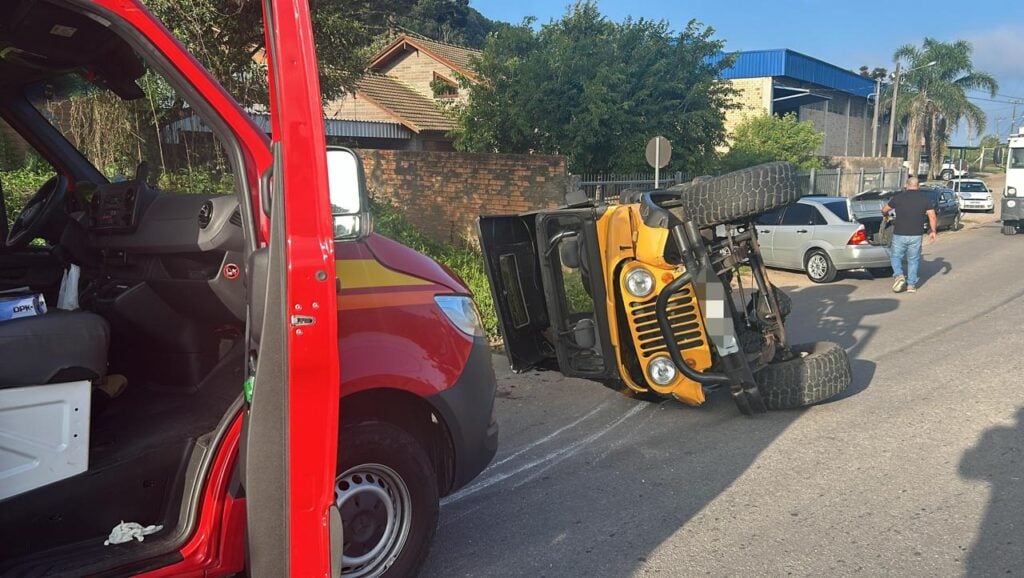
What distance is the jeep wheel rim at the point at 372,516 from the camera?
3.07 m

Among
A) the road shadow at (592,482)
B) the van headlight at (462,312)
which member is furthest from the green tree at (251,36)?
the van headlight at (462,312)

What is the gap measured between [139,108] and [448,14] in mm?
54807

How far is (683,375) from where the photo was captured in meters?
5.64

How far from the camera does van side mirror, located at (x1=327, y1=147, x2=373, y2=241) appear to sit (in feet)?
8.25

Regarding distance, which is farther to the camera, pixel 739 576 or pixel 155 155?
pixel 155 155

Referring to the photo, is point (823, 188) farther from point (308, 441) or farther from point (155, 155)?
point (308, 441)

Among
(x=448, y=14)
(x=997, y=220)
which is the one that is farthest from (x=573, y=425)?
(x=448, y=14)

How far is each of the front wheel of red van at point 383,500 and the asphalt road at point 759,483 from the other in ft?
1.65

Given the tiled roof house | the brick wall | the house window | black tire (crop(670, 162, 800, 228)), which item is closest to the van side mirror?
black tire (crop(670, 162, 800, 228))

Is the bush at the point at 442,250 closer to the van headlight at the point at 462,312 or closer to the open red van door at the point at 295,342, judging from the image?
the van headlight at the point at 462,312

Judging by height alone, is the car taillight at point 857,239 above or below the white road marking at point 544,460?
above

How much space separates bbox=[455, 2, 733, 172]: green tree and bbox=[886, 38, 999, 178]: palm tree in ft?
106

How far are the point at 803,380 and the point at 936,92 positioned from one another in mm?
49155

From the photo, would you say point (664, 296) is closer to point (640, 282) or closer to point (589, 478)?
A: point (640, 282)
